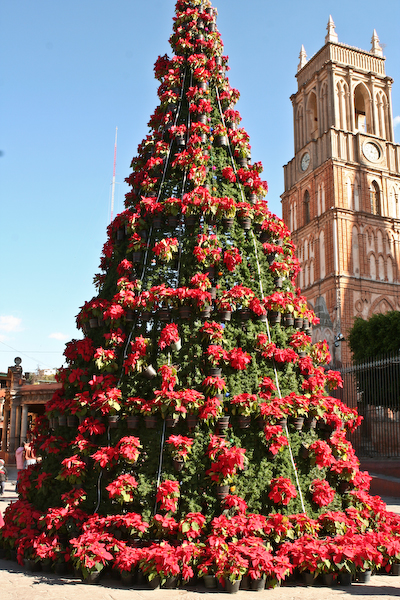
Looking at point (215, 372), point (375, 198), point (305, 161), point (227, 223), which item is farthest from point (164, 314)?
point (305, 161)

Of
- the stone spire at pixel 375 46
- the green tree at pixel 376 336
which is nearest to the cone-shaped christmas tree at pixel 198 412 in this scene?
the green tree at pixel 376 336

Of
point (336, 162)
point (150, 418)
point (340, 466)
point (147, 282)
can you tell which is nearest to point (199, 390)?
point (150, 418)

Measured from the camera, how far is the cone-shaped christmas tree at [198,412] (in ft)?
16.7

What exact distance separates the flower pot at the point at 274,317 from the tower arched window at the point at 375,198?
1459 inches

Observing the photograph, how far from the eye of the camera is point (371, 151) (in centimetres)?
4119

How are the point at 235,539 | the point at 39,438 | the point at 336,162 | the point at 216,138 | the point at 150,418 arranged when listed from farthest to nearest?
the point at 336,162, the point at 216,138, the point at 39,438, the point at 150,418, the point at 235,539

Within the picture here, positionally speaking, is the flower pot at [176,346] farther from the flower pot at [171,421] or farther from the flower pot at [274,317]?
the flower pot at [274,317]

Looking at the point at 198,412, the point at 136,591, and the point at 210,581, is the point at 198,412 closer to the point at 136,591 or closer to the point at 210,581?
the point at 210,581

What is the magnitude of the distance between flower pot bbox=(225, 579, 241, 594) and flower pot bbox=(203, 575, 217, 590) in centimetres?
13

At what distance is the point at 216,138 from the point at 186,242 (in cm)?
Result: 168

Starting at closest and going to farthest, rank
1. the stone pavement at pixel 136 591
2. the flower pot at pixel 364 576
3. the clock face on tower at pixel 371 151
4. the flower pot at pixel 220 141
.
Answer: the stone pavement at pixel 136 591 → the flower pot at pixel 364 576 → the flower pot at pixel 220 141 → the clock face on tower at pixel 371 151

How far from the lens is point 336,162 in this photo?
3925 cm

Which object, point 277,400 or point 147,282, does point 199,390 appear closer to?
point 277,400

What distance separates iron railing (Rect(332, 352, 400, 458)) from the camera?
1555 centimetres
